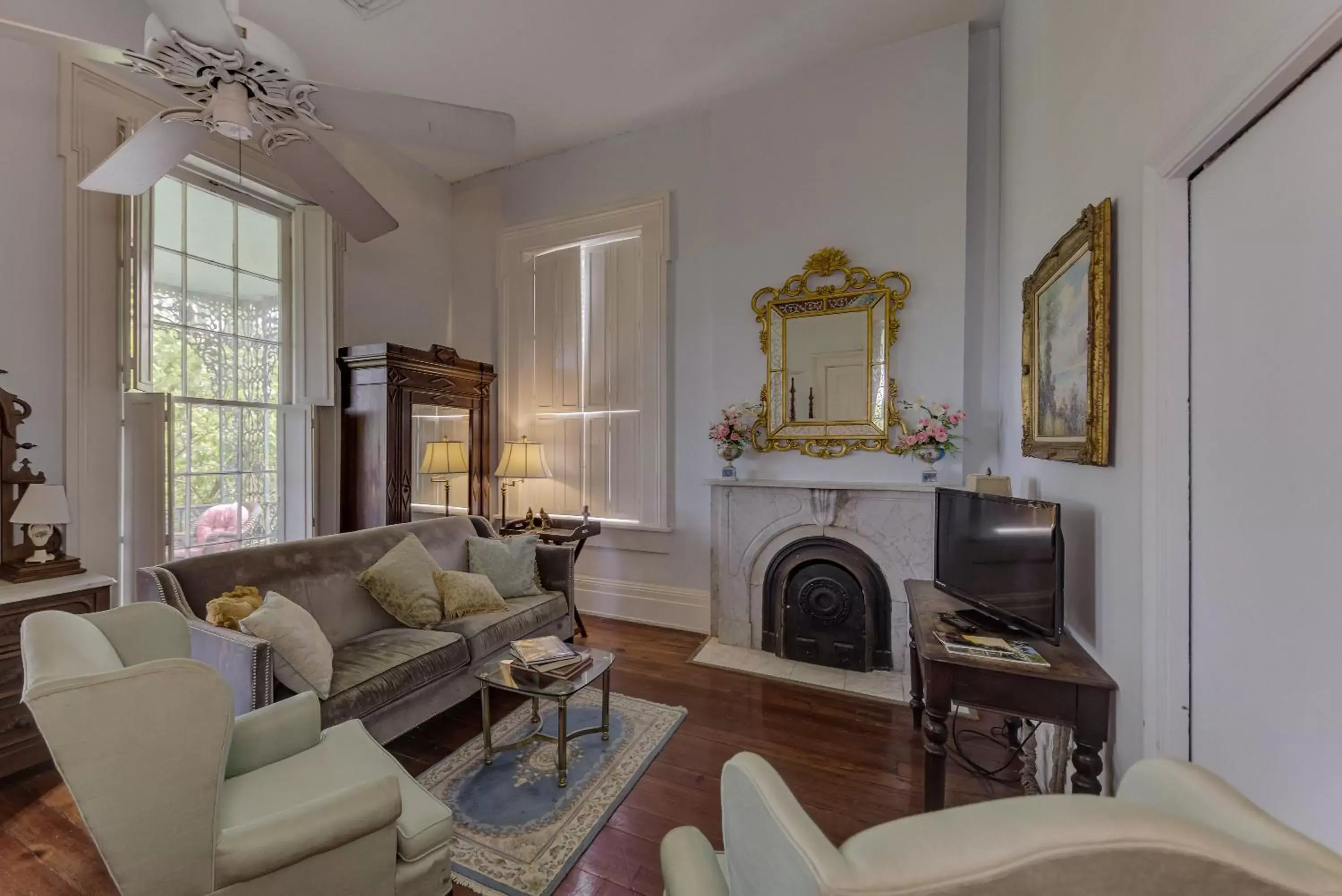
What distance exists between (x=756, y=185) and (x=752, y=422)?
1701mm

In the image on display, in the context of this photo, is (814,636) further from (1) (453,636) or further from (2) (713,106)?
(2) (713,106)

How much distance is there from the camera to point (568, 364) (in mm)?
4418

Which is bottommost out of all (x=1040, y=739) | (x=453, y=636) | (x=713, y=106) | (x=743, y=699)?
(x=743, y=699)

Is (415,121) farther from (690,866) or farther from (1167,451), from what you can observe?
(1167,451)

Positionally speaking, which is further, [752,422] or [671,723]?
[752,422]

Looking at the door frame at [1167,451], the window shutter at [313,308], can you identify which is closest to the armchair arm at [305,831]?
Answer: the door frame at [1167,451]

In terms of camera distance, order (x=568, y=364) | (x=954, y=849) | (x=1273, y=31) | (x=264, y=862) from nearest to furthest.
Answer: (x=954, y=849)
(x=1273, y=31)
(x=264, y=862)
(x=568, y=364)

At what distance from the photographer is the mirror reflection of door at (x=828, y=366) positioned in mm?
3395

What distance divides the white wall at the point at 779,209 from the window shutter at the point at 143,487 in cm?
267

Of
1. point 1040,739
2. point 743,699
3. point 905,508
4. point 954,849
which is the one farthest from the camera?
point 905,508

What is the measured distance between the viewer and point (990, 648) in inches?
65.5

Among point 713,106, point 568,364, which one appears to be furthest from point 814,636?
point 713,106

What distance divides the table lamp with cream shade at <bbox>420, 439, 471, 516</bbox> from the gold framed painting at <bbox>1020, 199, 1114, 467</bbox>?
3781 millimetres

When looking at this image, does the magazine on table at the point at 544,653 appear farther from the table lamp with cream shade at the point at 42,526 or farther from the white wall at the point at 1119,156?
the table lamp with cream shade at the point at 42,526
